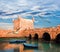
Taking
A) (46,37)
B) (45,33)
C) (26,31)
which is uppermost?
(26,31)

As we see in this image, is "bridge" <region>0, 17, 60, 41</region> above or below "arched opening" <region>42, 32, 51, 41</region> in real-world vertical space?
above

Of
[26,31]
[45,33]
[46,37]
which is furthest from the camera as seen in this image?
[26,31]

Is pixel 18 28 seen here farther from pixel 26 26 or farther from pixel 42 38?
pixel 42 38

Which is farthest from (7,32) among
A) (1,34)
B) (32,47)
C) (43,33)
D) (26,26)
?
(32,47)

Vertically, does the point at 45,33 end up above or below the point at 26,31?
below

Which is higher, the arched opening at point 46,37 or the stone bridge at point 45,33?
the stone bridge at point 45,33

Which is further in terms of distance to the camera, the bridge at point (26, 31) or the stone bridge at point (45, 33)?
the bridge at point (26, 31)

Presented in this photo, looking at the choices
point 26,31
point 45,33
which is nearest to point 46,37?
point 45,33

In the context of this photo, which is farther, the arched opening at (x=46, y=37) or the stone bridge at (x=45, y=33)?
the arched opening at (x=46, y=37)

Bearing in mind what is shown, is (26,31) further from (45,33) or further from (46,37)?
(45,33)

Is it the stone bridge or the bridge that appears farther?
the bridge

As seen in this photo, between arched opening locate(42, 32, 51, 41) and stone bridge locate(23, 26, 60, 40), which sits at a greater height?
stone bridge locate(23, 26, 60, 40)

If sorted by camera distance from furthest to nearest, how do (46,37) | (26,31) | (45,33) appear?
(26,31) → (46,37) → (45,33)

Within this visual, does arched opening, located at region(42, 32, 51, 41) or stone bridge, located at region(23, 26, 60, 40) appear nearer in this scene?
stone bridge, located at region(23, 26, 60, 40)
